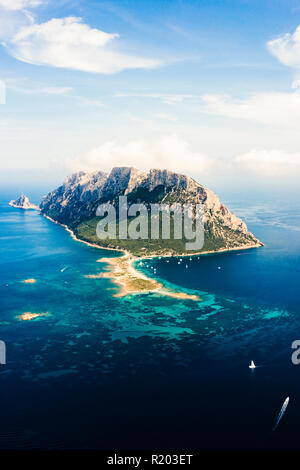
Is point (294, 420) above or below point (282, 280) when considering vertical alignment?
below

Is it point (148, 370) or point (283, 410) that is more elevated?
A: point (148, 370)

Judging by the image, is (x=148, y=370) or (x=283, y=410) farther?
(x=148, y=370)

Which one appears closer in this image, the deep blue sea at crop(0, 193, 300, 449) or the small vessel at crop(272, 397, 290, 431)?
the deep blue sea at crop(0, 193, 300, 449)

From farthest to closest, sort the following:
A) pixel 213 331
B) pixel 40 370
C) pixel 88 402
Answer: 1. pixel 213 331
2. pixel 40 370
3. pixel 88 402

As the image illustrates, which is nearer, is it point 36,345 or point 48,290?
point 36,345

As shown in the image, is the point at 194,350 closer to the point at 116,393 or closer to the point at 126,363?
the point at 126,363

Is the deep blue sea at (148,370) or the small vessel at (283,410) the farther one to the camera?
the small vessel at (283,410)

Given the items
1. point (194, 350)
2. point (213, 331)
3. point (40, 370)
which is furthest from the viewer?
point (213, 331)
